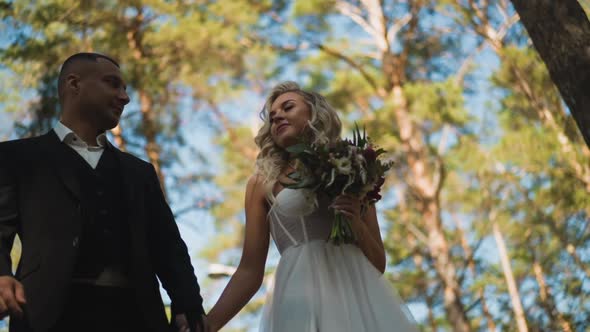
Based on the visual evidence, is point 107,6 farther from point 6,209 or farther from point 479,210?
point 479,210

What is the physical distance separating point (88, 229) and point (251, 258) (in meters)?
1.29

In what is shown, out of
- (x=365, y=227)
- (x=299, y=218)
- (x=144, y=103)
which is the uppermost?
(x=144, y=103)

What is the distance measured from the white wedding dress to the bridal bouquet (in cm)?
12

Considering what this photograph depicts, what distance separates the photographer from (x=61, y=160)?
4145mm

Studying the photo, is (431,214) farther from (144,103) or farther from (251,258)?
(251,258)

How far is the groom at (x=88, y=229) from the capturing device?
381cm

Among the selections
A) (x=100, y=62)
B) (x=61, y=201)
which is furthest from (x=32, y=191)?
(x=100, y=62)

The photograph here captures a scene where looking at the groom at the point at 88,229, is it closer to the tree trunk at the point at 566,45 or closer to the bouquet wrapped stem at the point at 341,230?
the bouquet wrapped stem at the point at 341,230

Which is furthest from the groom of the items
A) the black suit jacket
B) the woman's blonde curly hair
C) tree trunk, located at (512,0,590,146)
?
tree trunk, located at (512,0,590,146)

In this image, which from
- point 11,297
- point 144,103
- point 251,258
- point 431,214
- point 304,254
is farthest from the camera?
point 431,214

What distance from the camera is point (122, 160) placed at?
4379 millimetres

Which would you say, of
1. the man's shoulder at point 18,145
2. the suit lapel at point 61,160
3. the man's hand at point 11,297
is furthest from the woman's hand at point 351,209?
the man's hand at point 11,297

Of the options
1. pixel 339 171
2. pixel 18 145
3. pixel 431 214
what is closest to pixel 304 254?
pixel 339 171

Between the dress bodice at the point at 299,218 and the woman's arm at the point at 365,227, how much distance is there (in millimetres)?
197
